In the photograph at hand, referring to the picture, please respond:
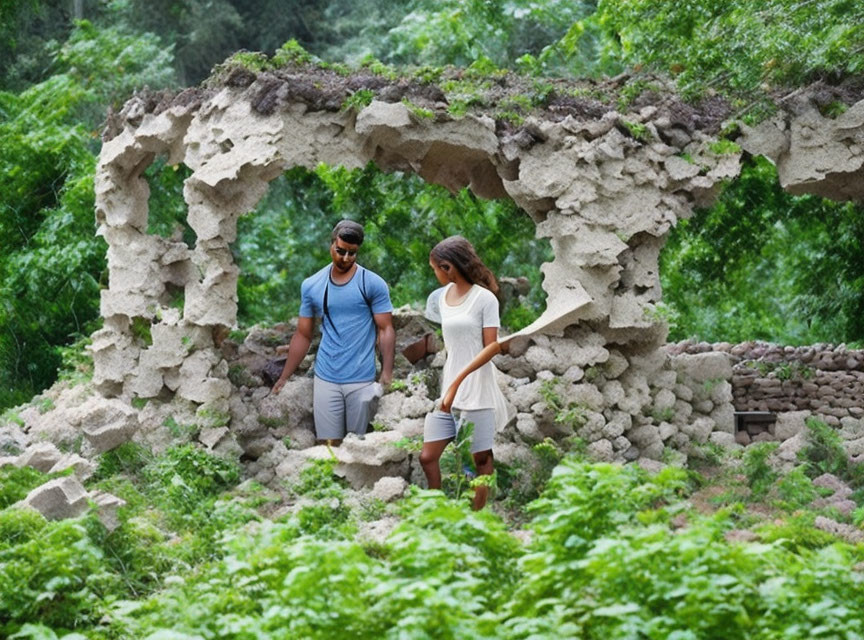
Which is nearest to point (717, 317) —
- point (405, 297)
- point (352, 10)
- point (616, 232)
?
point (405, 297)

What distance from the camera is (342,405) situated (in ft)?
36.5

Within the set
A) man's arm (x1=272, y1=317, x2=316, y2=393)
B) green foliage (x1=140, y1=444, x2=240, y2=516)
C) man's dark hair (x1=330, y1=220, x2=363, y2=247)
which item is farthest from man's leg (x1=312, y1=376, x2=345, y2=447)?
man's dark hair (x1=330, y1=220, x2=363, y2=247)

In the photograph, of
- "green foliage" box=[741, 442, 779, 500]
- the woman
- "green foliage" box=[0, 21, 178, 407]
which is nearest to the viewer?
the woman

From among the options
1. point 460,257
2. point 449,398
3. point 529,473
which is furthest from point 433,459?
point 460,257

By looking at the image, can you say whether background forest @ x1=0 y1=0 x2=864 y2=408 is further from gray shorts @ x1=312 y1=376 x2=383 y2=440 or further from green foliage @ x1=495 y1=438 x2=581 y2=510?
gray shorts @ x1=312 y1=376 x2=383 y2=440

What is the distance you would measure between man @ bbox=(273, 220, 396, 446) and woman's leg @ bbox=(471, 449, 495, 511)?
168 centimetres

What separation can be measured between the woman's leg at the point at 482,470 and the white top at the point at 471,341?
306 millimetres

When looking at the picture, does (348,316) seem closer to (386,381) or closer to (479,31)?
(386,381)

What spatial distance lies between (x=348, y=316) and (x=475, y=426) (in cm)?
205

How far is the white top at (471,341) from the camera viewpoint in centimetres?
921

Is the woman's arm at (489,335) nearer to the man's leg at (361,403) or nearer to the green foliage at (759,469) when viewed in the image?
the man's leg at (361,403)

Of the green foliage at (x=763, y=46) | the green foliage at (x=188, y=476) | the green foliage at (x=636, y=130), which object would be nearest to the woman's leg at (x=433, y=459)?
the green foliage at (x=188, y=476)

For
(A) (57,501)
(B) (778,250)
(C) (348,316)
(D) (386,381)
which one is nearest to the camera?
(A) (57,501)

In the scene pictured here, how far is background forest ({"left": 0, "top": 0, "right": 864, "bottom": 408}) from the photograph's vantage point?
1188cm
